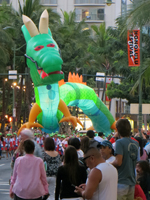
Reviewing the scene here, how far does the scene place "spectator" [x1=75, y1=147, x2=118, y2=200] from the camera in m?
5.03

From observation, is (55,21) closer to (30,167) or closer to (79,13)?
(79,13)

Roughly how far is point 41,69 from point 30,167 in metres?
15.5

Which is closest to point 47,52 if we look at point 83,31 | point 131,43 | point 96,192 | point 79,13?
point 131,43

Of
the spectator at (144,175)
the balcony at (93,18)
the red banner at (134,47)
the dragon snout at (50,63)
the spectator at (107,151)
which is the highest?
the balcony at (93,18)

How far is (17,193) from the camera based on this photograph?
21.6 feet

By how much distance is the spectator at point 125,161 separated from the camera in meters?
6.30

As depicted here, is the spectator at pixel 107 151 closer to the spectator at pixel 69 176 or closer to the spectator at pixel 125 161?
the spectator at pixel 125 161

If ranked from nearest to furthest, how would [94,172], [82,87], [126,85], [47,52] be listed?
[94,172], [47,52], [82,87], [126,85]

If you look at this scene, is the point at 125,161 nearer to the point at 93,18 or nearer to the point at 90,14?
the point at 93,18

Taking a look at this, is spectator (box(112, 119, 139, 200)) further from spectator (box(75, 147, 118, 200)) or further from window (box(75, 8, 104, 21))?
window (box(75, 8, 104, 21))

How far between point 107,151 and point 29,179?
3.77ft

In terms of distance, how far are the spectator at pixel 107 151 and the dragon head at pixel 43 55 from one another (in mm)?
14387

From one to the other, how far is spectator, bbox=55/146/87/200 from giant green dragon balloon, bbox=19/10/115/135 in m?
14.9

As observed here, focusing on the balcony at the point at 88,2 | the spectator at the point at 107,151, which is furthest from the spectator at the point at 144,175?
the balcony at the point at 88,2
